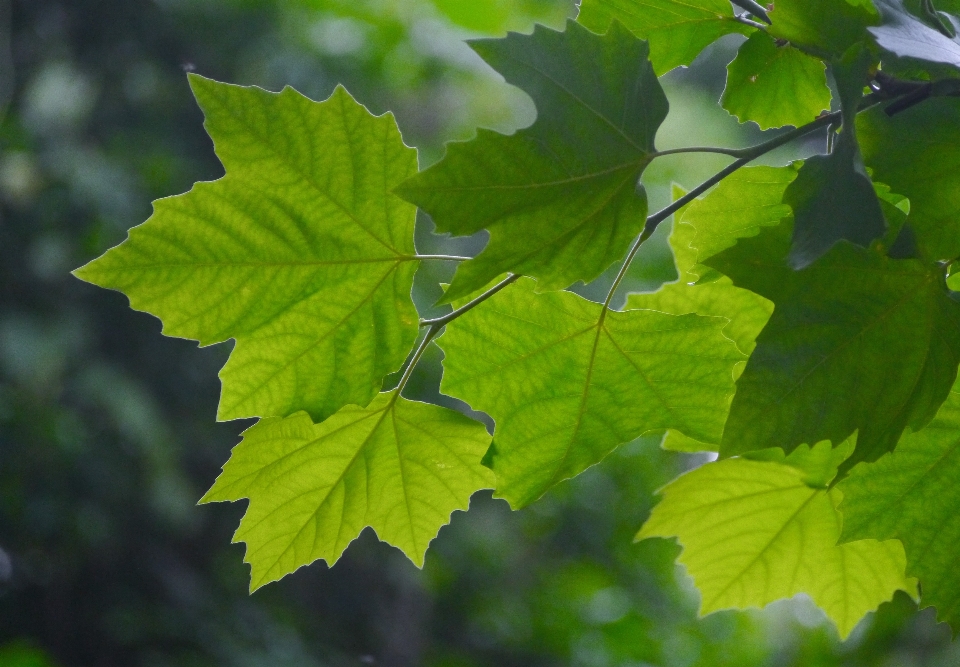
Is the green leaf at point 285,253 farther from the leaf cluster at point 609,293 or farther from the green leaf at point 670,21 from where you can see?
the green leaf at point 670,21

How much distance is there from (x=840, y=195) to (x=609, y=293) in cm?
15

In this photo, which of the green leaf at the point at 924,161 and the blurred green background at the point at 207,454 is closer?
the green leaf at the point at 924,161

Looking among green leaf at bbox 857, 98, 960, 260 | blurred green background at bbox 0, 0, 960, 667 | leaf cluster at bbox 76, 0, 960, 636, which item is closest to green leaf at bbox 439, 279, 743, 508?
leaf cluster at bbox 76, 0, 960, 636

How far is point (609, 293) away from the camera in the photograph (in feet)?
1.39

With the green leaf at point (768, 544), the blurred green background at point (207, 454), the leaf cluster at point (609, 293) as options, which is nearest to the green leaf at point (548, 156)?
the leaf cluster at point (609, 293)

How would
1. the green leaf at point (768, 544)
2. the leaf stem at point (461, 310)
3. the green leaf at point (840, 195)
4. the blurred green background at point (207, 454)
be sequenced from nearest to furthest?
the green leaf at point (840, 195)
the leaf stem at point (461, 310)
the green leaf at point (768, 544)
the blurred green background at point (207, 454)

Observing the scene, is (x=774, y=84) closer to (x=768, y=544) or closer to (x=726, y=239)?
(x=726, y=239)

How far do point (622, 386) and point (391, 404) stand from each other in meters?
0.13

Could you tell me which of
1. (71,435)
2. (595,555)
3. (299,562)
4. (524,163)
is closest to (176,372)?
(71,435)

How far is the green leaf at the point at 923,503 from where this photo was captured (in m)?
0.42

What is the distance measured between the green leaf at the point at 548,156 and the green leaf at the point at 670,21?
0.33ft

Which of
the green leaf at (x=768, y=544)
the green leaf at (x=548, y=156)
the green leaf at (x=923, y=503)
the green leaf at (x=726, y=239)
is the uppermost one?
the green leaf at (x=548, y=156)

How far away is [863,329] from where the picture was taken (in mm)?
350

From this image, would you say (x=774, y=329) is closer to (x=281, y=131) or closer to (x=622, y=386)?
(x=622, y=386)
